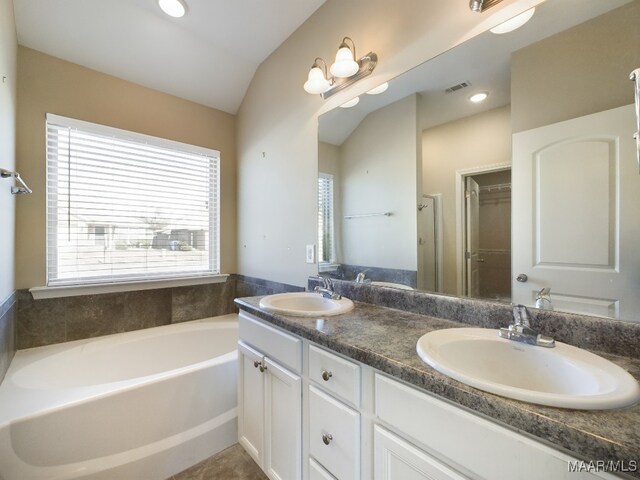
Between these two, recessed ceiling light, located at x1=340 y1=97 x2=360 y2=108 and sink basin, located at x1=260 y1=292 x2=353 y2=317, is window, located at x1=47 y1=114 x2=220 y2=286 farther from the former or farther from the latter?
recessed ceiling light, located at x1=340 y1=97 x2=360 y2=108

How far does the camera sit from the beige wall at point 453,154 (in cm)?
112

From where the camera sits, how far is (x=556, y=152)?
0.96 meters

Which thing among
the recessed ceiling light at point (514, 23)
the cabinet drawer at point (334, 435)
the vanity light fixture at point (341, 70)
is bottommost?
the cabinet drawer at point (334, 435)

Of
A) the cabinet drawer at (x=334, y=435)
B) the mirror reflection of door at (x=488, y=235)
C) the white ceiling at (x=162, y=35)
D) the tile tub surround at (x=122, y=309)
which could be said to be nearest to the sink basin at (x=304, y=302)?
the tile tub surround at (x=122, y=309)

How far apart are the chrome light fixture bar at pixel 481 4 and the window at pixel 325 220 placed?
103 cm

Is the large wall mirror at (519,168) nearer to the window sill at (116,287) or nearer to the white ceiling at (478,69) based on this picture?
the white ceiling at (478,69)

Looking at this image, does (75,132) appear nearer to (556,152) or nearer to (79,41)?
(79,41)

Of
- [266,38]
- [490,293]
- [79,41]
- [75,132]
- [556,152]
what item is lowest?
[490,293]

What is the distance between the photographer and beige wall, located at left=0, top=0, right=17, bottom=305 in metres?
1.45

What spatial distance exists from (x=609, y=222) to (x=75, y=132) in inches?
117

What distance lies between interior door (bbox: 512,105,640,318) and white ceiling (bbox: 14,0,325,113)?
1703 mm

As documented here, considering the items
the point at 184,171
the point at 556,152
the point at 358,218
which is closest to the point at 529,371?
the point at 556,152

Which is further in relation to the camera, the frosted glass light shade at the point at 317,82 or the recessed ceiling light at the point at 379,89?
the frosted glass light shade at the point at 317,82

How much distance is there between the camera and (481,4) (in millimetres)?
1105
